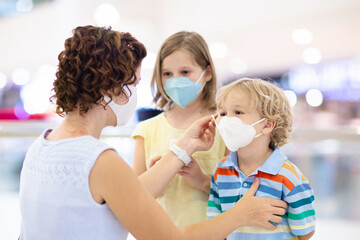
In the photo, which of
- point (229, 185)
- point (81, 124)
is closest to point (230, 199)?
point (229, 185)

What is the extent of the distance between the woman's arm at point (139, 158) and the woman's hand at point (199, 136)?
0.30m

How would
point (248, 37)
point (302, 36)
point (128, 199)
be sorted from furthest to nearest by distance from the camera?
1. point (248, 37)
2. point (302, 36)
3. point (128, 199)

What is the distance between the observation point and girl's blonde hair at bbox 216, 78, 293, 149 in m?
1.35

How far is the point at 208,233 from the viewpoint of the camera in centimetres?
117

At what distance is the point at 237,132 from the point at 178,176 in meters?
0.40

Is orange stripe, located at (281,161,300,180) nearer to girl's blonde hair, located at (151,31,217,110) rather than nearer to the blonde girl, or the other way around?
the blonde girl

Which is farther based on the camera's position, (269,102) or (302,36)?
(302,36)

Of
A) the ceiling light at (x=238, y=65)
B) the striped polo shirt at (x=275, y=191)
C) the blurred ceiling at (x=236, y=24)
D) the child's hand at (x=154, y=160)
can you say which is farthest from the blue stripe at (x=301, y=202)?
the ceiling light at (x=238, y=65)

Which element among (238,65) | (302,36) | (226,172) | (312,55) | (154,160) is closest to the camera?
(226,172)

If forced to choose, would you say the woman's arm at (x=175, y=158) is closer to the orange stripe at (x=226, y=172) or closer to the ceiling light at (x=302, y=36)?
the orange stripe at (x=226, y=172)

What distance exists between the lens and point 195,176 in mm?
1488

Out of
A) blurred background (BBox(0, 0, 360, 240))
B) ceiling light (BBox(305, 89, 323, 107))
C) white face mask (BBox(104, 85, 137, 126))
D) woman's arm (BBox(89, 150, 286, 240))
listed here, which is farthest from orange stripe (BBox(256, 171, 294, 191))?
ceiling light (BBox(305, 89, 323, 107))

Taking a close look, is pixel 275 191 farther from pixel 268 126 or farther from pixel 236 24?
pixel 236 24

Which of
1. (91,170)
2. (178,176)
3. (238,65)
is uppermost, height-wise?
(91,170)
